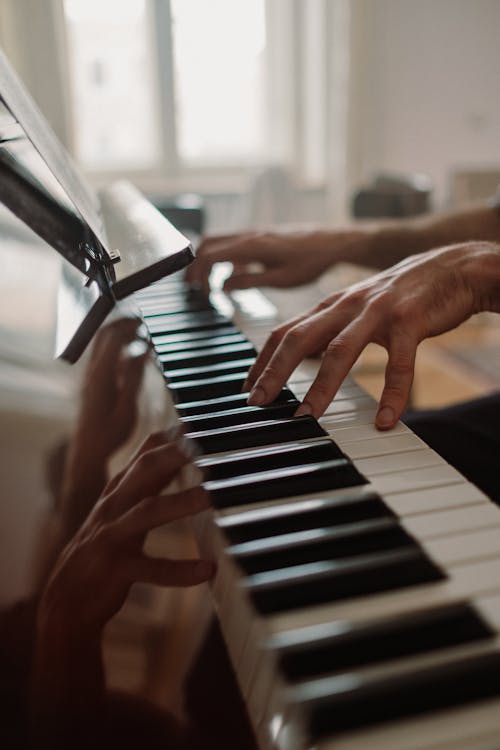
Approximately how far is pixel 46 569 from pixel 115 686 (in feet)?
0.44

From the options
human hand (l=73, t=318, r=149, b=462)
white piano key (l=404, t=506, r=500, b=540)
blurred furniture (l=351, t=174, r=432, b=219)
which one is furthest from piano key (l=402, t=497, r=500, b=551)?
blurred furniture (l=351, t=174, r=432, b=219)

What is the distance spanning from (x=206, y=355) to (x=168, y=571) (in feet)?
1.15

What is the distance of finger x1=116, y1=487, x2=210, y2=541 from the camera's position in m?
0.51

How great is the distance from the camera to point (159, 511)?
52 cm

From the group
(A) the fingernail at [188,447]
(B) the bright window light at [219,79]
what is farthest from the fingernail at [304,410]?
(B) the bright window light at [219,79]

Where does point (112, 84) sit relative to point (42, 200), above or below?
above

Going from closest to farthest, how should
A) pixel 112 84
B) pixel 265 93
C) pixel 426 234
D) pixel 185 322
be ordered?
pixel 185 322, pixel 426 234, pixel 112 84, pixel 265 93

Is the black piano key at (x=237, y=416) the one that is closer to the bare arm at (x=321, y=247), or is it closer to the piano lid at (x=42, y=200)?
the piano lid at (x=42, y=200)

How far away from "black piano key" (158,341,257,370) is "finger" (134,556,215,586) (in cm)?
31

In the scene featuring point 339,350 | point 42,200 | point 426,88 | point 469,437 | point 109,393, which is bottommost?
point 469,437

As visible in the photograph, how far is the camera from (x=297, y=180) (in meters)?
4.46

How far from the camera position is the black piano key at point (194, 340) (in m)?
0.83

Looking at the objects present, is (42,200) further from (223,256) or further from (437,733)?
(437,733)

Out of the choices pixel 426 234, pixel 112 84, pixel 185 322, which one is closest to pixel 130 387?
pixel 185 322
